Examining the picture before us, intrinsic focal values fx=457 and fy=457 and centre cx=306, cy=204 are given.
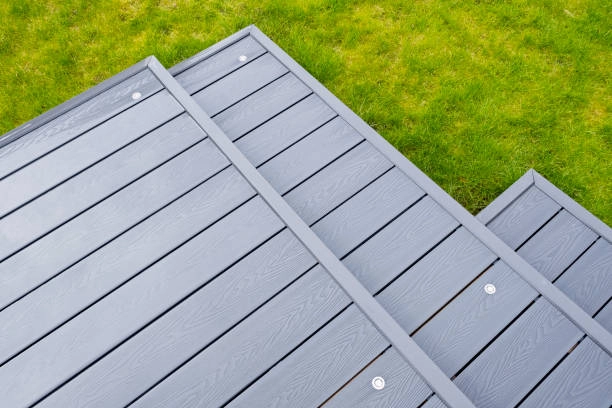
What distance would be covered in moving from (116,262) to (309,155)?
1.05m

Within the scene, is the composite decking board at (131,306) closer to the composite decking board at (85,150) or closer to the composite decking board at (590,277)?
the composite decking board at (85,150)

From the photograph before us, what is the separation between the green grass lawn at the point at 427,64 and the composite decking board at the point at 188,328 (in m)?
1.59

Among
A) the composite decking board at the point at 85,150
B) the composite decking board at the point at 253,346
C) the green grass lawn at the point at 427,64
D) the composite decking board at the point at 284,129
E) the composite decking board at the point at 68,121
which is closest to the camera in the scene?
the composite decking board at the point at 253,346

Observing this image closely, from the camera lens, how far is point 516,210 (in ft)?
7.92

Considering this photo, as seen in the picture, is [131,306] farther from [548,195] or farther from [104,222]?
[548,195]

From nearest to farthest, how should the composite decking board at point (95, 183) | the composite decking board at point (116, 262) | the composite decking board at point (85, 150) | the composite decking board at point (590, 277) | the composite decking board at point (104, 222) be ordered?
the composite decking board at point (116, 262)
the composite decking board at point (104, 222)
the composite decking board at point (95, 183)
the composite decking board at point (85, 150)
the composite decking board at point (590, 277)

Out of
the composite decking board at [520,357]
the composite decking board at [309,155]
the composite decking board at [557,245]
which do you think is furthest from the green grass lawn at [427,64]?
the composite decking board at [520,357]

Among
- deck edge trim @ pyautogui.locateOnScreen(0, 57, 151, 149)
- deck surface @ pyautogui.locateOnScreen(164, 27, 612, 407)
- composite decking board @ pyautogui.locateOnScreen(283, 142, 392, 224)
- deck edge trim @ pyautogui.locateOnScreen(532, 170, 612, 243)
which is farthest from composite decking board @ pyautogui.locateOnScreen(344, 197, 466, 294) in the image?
deck edge trim @ pyautogui.locateOnScreen(0, 57, 151, 149)

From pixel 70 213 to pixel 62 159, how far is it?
1.01ft

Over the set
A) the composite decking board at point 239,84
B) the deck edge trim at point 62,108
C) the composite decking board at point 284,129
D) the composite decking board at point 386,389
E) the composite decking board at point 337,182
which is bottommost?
the composite decking board at point 386,389

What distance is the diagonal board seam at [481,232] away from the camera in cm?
187

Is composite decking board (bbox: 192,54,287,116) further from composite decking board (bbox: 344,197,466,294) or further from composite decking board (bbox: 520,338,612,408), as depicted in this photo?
composite decking board (bbox: 520,338,612,408)

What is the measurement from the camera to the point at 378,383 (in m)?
1.53

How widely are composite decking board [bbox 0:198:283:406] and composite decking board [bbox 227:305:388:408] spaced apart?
1.41 feet
